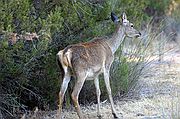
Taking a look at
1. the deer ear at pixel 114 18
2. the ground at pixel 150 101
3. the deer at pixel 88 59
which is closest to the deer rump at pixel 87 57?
the deer at pixel 88 59

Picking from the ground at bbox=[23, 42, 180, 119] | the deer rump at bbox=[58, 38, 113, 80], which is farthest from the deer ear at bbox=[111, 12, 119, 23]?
the ground at bbox=[23, 42, 180, 119]

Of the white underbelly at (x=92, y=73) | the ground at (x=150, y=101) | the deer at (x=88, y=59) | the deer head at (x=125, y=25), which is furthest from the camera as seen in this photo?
the deer head at (x=125, y=25)

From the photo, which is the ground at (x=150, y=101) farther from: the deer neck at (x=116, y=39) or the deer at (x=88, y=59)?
the deer neck at (x=116, y=39)

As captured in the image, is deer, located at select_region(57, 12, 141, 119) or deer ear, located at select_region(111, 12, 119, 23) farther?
deer ear, located at select_region(111, 12, 119, 23)

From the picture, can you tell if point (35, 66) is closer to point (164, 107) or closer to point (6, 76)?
point (6, 76)

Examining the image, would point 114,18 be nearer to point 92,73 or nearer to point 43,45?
point 92,73

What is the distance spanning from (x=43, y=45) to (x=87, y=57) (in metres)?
0.85

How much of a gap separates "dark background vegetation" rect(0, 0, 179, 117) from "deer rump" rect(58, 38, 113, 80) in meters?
0.40

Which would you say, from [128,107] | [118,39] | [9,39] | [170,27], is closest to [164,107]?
[128,107]

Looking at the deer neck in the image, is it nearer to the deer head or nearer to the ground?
the deer head

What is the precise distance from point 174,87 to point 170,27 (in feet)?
31.1

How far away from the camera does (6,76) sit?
9.00 meters

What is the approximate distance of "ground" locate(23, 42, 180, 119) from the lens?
9.13 meters

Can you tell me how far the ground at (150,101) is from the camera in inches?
360
